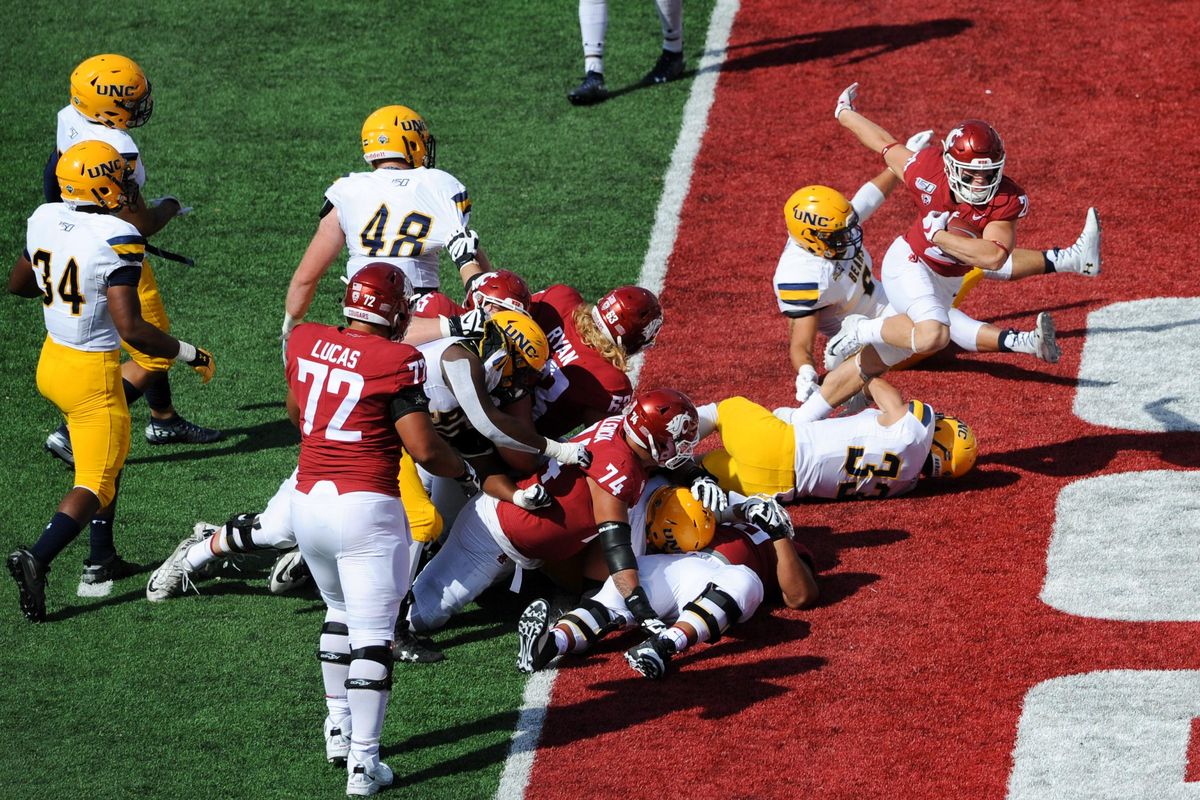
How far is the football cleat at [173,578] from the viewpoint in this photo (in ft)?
23.5

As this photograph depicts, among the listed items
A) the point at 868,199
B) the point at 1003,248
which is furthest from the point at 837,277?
the point at 1003,248

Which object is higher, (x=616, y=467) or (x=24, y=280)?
(x=24, y=280)

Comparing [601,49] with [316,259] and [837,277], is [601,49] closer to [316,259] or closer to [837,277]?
[837,277]

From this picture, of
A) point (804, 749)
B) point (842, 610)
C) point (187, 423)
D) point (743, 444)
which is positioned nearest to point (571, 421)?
point (743, 444)

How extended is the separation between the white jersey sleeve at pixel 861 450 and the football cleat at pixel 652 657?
170 cm

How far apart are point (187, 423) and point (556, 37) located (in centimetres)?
519

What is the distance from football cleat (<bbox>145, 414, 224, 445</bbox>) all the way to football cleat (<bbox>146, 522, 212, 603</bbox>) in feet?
4.91

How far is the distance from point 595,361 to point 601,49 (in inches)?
200

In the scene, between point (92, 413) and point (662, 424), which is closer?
point (662, 424)

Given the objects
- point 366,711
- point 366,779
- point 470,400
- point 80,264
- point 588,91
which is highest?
point 588,91

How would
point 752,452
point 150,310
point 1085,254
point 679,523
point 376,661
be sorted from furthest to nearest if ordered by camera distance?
point 1085,254 → point 150,310 → point 752,452 → point 679,523 → point 376,661

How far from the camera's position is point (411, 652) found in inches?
263

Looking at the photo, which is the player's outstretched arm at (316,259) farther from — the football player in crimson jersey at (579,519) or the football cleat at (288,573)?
the football player in crimson jersey at (579,519)

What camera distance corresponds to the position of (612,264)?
999 cm
